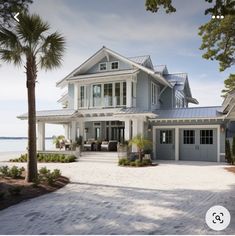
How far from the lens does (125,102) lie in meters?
21.5

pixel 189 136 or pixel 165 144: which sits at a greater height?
pixel 189 136

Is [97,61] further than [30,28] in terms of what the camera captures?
Yes

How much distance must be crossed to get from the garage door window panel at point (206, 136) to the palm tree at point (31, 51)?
12.9m

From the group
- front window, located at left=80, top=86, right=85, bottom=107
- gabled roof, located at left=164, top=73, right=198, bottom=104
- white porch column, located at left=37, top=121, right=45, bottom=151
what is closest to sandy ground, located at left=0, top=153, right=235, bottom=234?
front window, located at left=80, top=86, right=85, bottom=107

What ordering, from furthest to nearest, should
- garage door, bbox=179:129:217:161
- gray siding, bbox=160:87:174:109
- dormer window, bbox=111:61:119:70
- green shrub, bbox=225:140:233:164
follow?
gray siding, bbox=160:87:174:109 < dormer window, bbox=111:61:119:70 < garage door, bbox=179:129:217:161 < green shrub, bbox=225:140:233:164

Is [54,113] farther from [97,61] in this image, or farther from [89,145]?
[97,61]

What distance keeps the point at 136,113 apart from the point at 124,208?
12.3 meters

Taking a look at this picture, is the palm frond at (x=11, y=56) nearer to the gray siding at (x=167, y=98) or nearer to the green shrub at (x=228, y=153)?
the green shrub at (x=228, y=153)

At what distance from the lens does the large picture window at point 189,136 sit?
68.1 feet

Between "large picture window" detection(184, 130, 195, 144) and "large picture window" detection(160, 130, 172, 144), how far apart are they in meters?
1.17

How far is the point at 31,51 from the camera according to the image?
1129cm

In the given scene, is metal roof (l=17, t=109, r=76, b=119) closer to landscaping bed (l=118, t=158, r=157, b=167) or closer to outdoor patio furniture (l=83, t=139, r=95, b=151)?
outdoor patio furniture (l=83, t=139, r=95, b=151)

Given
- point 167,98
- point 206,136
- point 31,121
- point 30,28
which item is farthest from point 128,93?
point 30,28

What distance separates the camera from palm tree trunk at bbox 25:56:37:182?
1104 centimetres
